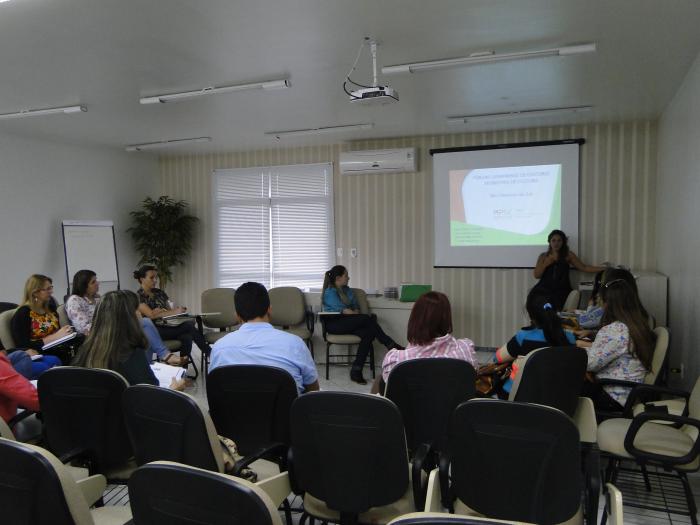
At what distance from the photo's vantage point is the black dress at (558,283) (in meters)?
6.36

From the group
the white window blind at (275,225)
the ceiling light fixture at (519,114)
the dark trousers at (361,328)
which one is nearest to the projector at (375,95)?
the ceiling light fixture at (519,114)

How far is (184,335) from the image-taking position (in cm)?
561

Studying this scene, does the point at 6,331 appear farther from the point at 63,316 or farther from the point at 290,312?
the point at 290,312

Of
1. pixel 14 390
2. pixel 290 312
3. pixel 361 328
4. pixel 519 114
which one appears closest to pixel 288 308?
pixel 290 312

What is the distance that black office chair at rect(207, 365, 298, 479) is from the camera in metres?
2.30

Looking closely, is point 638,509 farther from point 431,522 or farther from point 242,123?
point 242,123

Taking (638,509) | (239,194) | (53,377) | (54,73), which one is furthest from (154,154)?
(638,509)

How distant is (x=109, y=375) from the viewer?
88.0 inches

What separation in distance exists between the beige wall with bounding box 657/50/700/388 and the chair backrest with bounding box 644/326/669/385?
1.04m

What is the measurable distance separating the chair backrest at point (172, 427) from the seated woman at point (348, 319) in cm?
374

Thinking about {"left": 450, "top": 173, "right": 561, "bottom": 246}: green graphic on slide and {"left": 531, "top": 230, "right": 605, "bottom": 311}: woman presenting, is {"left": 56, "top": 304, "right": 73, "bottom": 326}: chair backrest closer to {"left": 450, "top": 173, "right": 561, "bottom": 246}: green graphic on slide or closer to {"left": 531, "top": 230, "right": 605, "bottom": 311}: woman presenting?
{"left": 450, "top": 173, "right": 561, "bottom": 246}: green graphic on slide

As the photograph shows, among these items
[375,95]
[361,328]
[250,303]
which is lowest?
[361,328]

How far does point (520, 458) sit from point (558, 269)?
5.14 meters

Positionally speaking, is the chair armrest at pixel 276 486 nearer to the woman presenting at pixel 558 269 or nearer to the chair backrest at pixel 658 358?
the chair backrest at pixel 658 358
